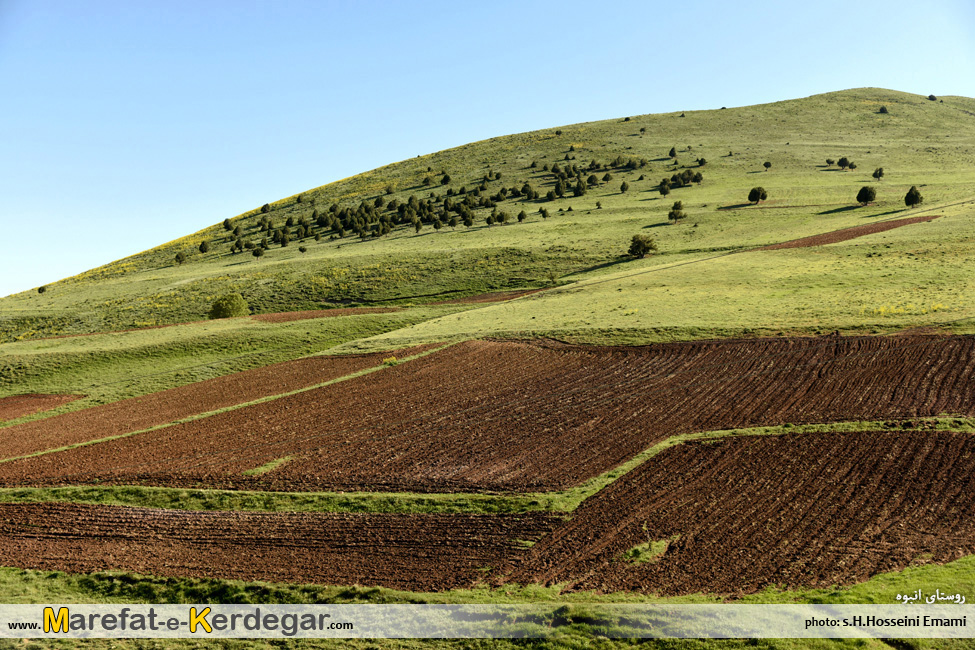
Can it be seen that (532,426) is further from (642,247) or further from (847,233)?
(847,233)

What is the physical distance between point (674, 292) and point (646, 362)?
1760 cm

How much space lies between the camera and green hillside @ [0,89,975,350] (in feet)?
149

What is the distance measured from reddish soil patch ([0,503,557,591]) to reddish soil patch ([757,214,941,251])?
2129 inches

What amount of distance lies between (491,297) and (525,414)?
35474 mm

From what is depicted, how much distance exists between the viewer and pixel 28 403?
126 ft

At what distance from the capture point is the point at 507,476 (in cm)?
2170

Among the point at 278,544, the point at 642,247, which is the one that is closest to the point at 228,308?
the point at 642,247

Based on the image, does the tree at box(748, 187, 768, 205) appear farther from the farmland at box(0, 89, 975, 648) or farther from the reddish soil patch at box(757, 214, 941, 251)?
the reddish soil patch at box(757, 214, 941, 251)

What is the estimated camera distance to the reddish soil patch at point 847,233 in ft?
203

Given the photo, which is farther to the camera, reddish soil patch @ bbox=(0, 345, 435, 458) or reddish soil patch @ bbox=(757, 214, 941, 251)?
reddish soil patch @ bbox=(757, 214, 941, 251)

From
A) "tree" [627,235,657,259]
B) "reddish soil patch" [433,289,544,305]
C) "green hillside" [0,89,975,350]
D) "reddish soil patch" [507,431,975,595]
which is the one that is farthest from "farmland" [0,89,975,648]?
"tree" [627,235,657,259]

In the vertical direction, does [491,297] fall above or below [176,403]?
above

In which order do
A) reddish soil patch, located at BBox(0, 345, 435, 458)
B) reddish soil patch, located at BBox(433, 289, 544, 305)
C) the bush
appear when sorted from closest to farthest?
1. reddish soil patch, located at BBox(0, 345, 435, 458)
2. the bush
3. reddish soil patch, located at BBox(433, 289, 544, 305)

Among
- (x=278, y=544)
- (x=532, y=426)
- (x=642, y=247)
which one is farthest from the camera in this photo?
(x=642, y=247)
